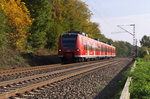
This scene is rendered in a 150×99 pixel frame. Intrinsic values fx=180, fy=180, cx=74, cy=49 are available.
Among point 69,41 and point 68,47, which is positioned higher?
point 69,41

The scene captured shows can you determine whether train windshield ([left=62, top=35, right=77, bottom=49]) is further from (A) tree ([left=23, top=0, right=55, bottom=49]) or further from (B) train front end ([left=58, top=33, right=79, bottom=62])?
(A) tree ([left=23, top=0, right=55, bottom=49])

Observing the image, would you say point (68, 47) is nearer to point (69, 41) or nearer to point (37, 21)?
point (69, 41)

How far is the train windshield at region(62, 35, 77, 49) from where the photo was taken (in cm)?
1916

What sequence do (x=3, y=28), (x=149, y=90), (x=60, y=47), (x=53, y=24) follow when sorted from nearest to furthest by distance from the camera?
1. (x=149, y=90)
2. (x=3, y=28)
3. (x=60, y=47)
4. (x=53, y=24)

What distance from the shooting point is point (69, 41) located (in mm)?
19344

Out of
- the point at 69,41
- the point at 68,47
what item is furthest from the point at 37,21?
the point at 68,47

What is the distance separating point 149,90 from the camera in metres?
5.49

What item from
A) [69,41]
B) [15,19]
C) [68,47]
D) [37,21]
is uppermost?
[37,21]

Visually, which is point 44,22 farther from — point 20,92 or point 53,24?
point 20,92

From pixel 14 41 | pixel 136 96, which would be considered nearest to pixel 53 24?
pixel 14 41

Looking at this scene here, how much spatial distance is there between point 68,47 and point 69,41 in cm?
66

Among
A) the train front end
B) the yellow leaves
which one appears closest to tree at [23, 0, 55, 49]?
the yellow leaves

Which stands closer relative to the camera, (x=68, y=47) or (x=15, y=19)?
(x=15, y=19)

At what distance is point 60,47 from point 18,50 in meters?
4.81
